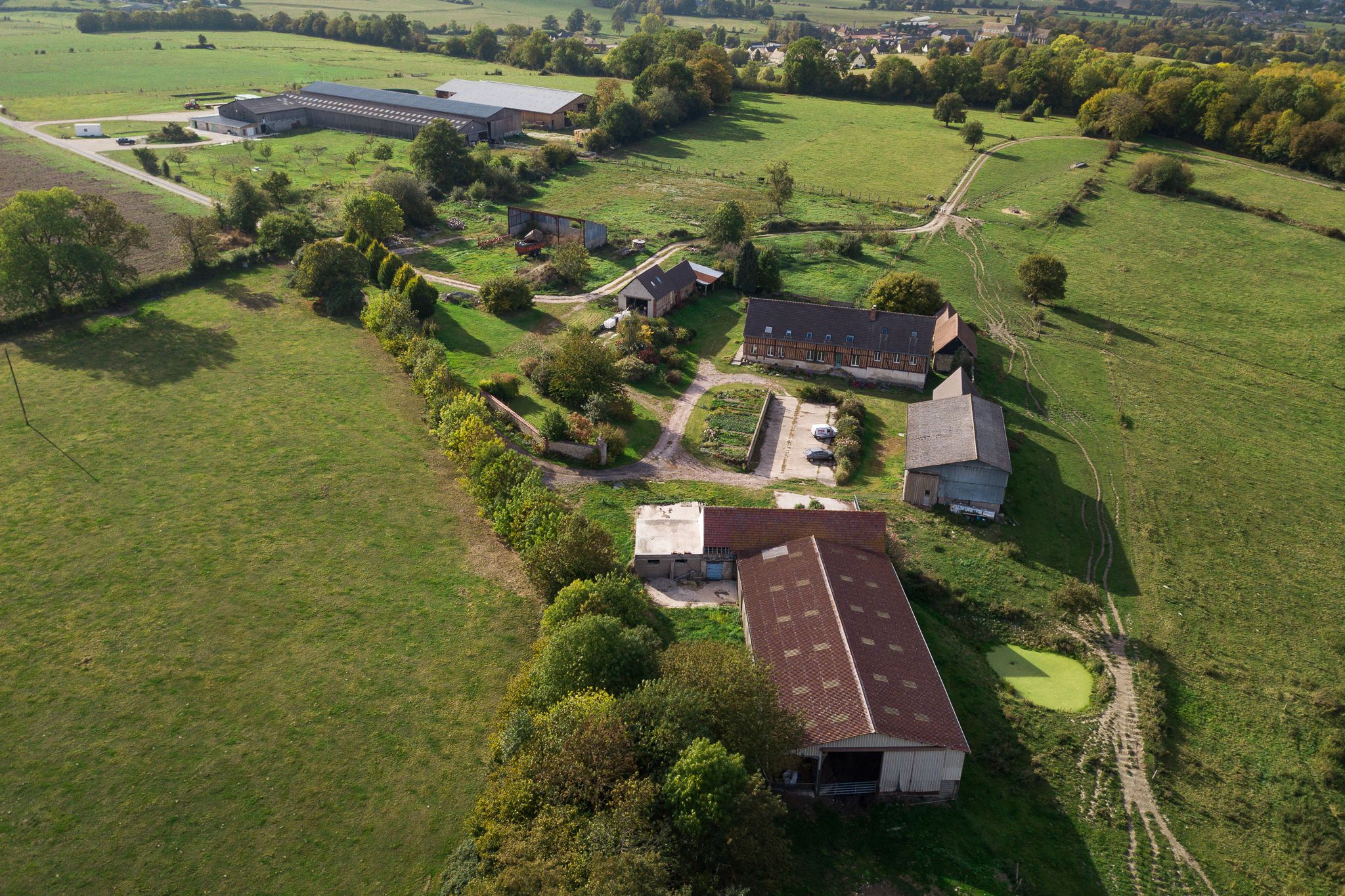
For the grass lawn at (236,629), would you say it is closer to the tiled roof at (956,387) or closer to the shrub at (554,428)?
the shrub at (554,428)

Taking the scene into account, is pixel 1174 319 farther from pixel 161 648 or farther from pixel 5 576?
pixel 5 576

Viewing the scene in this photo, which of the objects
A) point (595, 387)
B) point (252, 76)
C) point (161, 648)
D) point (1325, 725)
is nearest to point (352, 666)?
point (161, 648)

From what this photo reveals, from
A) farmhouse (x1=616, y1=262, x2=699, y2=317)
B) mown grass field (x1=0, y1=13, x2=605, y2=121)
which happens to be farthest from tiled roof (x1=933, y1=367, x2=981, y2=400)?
mown grass field (x1=0, y1=13, x2=605, y2=121)

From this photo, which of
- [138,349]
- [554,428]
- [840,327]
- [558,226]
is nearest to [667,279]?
[840,327]

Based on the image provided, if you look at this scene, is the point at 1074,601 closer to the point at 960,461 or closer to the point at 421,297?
the point at 960,461

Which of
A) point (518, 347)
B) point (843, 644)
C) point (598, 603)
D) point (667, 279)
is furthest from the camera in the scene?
point (667, 279)

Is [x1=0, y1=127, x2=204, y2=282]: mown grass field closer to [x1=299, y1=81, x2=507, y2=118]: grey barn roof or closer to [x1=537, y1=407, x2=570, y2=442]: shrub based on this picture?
[x1=299, y1=81, x2=507, y2=118]: grey barn roof

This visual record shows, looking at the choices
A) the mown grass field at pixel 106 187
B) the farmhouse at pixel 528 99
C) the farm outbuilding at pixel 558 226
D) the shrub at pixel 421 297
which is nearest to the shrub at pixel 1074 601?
the shrub at pixel 421 297
